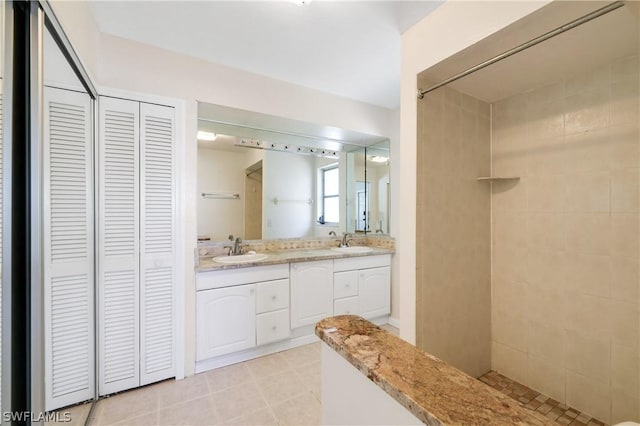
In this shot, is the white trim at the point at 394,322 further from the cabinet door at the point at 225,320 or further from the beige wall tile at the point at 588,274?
the beige wall tile at the point at 588,274

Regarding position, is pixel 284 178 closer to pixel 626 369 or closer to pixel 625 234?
pixel 625 234

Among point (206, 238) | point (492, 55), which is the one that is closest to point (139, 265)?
point (206, 238)

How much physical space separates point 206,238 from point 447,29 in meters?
2.51

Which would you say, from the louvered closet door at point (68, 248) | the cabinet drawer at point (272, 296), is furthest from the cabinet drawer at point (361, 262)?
the louvered closet door at point (68, 248)

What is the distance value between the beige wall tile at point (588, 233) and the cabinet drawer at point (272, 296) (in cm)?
212

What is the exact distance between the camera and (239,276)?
230 centimetres

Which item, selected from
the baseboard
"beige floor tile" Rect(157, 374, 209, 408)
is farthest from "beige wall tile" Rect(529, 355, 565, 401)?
"beige floor tile" Rect(157, 374, 209, 408)

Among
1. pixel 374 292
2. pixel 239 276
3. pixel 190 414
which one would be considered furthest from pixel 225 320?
pixel 374 292

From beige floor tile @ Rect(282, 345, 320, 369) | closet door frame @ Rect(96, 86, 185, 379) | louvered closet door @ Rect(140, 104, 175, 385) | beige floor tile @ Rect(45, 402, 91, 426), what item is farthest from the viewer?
beige floor tile @ Rect(282, 345, 320, 369)

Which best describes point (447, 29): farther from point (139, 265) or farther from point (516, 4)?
point (139, 265)

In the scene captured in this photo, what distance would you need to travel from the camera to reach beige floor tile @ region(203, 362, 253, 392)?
202 centimetres

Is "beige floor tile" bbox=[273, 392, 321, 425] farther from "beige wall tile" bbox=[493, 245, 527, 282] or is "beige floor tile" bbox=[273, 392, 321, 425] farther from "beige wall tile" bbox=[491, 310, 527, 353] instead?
"beige wall tile" bbox=[493, 245, 527, 282]

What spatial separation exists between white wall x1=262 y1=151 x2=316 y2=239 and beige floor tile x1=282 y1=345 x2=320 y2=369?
1186 mm

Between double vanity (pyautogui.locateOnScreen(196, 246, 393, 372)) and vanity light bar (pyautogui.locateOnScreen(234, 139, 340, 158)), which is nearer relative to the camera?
double vanity (pyautogui.locateOnScreen(196, 246, 393, 372))
